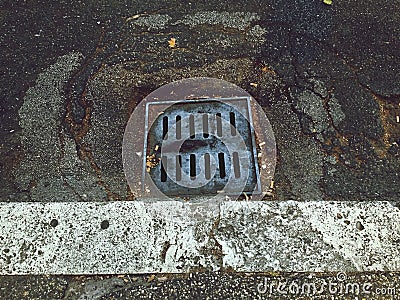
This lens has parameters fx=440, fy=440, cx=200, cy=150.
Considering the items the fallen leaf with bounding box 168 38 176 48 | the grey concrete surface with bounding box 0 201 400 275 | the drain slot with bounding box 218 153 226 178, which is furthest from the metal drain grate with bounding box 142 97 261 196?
the fallen leaf with bounding box 168 38 176 48

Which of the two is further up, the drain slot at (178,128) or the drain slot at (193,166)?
the drain slot at (178,128)

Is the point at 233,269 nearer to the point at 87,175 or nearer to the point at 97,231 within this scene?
the point at 97,231

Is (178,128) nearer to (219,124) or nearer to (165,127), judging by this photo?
(165,127)

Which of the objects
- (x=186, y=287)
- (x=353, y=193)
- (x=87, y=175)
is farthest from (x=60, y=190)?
(x=353, y=193)

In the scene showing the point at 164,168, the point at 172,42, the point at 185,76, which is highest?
the point at 172,42

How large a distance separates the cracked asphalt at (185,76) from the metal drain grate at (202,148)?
14 centimetres

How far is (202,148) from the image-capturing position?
7.23ft

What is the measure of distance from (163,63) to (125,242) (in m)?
1.14

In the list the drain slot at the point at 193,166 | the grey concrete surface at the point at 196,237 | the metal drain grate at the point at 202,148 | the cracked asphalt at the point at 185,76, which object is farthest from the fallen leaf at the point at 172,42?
the grey concrete surface at the point at 196,237

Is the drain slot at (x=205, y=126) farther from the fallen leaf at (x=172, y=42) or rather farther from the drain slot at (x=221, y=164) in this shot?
the fallen leaf at (x=172, y=42)

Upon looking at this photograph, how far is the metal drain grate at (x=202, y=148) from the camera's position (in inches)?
82.0

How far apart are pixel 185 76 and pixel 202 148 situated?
1.73 ft

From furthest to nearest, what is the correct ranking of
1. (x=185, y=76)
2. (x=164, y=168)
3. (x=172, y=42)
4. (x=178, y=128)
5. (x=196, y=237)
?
(x=172, y=42) → (x=185, y=76) → (x=178, y=128) → (x=164, y=168) → (x=196, y=237)

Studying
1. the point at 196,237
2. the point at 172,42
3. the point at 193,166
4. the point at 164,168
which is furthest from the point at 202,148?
the point at 172,42
